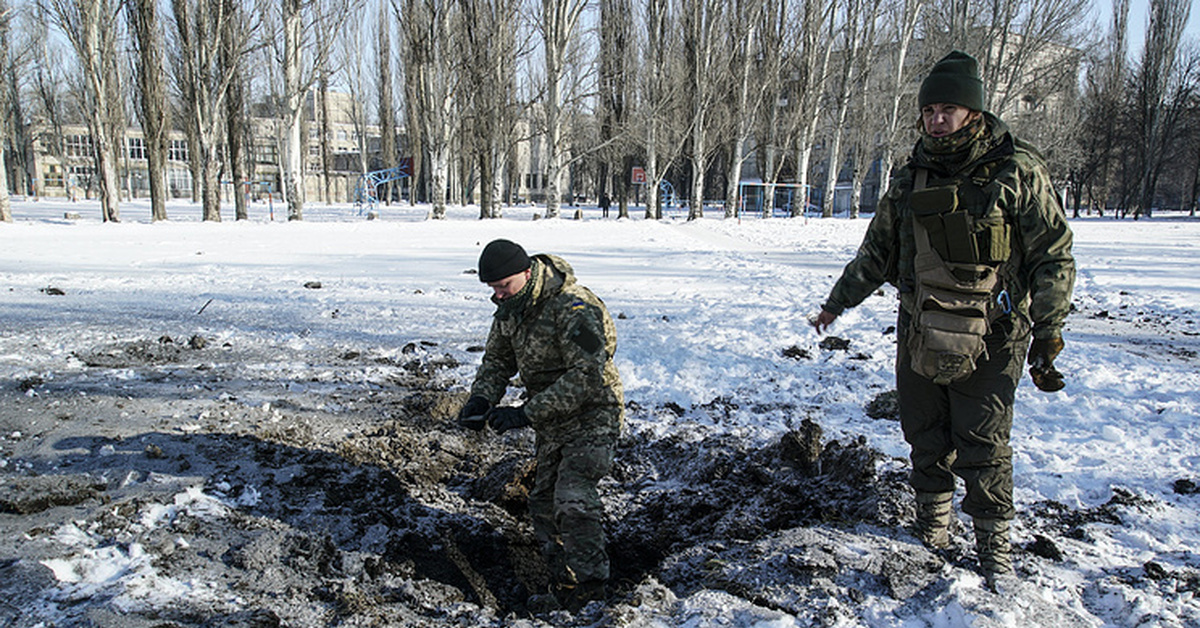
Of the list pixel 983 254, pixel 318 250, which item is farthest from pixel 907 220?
pixel 318 250

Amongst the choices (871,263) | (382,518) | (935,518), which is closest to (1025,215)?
(871,263)

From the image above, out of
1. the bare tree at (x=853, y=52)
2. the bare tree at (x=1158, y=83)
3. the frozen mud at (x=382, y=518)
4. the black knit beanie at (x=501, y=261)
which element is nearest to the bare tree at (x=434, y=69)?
the bare tree at (x=853, y=52)

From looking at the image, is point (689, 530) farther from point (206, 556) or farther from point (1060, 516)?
point (206, 556)

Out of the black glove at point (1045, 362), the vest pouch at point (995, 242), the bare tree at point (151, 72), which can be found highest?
the bare tree at point (151, 72)

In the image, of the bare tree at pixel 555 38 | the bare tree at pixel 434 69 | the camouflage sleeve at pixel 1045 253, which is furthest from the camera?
the bare tree at pixel 434 69

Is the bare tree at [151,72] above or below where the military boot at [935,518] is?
above

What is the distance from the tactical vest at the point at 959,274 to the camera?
8.56ft

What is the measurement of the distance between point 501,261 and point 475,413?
0.70 meters

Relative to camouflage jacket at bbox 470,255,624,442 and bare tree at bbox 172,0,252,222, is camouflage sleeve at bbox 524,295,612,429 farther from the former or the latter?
bare tree at bbox 172,0,252,222

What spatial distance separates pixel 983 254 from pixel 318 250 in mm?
12917

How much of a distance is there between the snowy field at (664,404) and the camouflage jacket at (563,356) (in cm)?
76

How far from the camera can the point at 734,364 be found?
5977 mm

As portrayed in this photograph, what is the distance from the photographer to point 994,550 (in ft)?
Result: 9.04

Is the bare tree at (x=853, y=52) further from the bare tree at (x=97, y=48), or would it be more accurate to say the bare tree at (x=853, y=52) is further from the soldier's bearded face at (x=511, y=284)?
the soldier's bearded face at (x=511, y=284)
